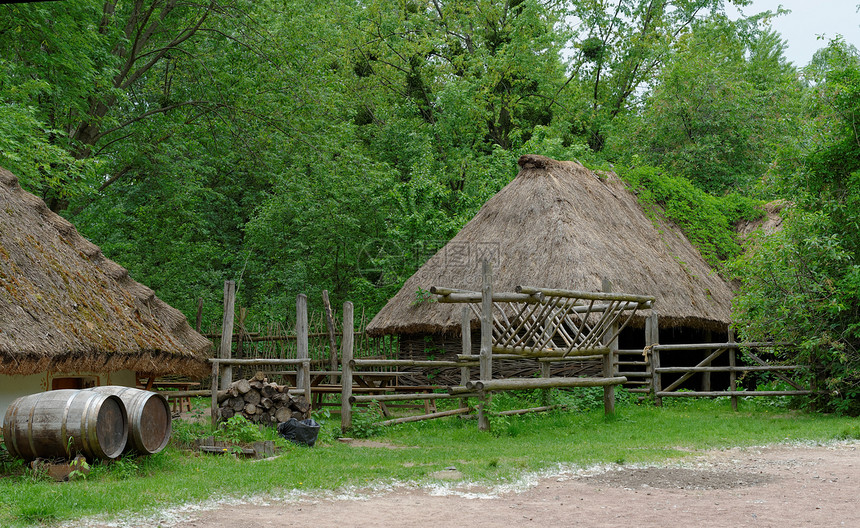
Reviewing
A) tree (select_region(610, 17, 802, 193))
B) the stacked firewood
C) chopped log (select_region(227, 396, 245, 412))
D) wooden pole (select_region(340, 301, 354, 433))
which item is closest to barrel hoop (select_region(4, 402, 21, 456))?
the stacked firewood

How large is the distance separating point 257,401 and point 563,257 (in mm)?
6752

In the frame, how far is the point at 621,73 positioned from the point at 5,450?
24665 mm

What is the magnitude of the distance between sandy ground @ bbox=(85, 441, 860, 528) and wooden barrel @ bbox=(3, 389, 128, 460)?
1.75m

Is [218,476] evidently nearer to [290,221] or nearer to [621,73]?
[290,221]

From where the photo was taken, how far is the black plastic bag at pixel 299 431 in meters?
9.55

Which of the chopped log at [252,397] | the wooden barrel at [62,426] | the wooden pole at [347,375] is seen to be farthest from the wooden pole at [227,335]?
the wooden barrel at [62,426]

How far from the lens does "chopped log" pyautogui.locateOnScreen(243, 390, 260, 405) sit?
1005cm

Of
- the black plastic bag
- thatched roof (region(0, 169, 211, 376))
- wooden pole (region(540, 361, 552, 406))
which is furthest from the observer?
wooden pole (region(540, 361, 552, 406))

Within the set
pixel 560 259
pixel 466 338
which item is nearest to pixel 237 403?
pixel 466 338

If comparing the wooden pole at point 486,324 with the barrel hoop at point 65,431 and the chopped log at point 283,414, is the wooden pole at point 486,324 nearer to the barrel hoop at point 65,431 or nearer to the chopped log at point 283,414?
the chopped log at point 283,414

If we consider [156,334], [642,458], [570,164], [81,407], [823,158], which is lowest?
[642,458]

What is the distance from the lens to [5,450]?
7.75 m

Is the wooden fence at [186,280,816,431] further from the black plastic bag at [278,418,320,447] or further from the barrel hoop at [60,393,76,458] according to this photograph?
the barrel hoop at [60,393,76,458]

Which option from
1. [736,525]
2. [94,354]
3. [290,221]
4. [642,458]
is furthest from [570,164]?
[736,525]
